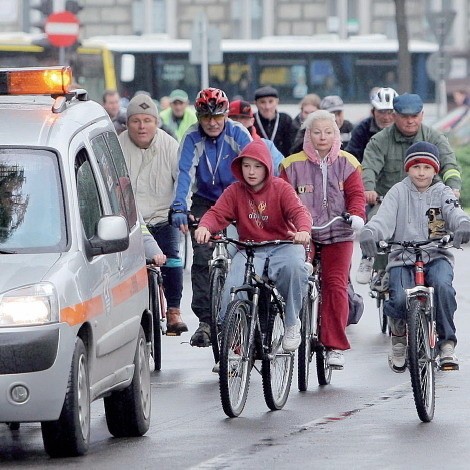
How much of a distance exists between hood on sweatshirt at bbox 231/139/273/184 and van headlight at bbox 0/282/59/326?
2794mm

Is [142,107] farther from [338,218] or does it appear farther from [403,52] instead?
→ [403,52]

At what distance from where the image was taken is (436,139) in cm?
1384

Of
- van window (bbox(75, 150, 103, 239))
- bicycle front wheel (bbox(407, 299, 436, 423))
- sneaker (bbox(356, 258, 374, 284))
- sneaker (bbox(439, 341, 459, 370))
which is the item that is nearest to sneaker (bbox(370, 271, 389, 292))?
sneaker (bbox(356, 258, 374, 284))

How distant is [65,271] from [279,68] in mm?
44385

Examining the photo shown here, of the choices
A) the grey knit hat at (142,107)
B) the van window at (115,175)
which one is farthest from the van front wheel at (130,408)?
the grey knit hat at (142,107)

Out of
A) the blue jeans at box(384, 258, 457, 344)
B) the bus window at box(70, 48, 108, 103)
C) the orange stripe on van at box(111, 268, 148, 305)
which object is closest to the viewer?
the orange stripe on van at box(111, 268, 148, 305)

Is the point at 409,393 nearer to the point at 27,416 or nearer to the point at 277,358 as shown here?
the point at 277,358

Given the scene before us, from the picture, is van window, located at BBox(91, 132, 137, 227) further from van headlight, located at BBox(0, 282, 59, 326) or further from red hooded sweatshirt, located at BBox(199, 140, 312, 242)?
van headlight, located at BBox(0, 282, 59, 326)

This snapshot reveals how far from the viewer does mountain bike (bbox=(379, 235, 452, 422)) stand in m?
9.94

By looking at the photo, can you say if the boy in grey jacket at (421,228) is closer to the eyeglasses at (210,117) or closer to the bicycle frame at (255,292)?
the bicycle frame at (255,292)

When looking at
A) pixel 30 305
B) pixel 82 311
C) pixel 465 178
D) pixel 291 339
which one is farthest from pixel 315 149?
pixel 465 178

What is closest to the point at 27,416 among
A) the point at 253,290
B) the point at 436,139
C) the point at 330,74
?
the point at 253,290

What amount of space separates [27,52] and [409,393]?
102ft

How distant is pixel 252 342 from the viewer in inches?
406
